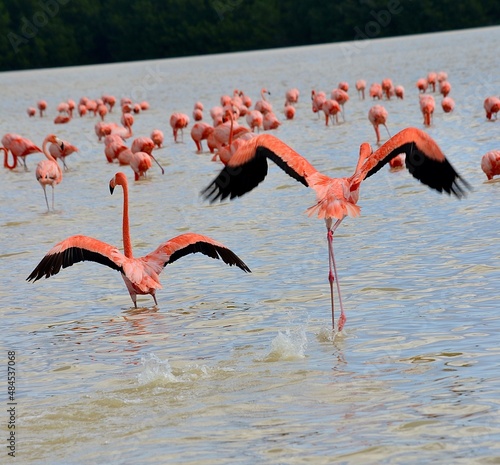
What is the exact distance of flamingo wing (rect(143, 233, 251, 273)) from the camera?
6789mm

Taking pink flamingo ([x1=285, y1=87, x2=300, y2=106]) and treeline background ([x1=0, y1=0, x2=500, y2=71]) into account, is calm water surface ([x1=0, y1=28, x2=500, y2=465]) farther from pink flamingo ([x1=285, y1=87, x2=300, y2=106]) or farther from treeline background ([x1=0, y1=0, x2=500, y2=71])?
treeline background ([x1=0, y1=0, x2=500, y2=71])

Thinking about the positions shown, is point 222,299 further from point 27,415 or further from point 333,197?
point 27,415

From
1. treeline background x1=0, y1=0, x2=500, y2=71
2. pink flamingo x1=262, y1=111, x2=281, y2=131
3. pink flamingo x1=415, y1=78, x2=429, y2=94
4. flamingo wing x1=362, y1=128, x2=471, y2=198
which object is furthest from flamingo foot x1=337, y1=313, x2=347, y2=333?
treeline background x1=0, y1=0, x2=500, y2=71

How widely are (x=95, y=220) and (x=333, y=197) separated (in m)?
5.14

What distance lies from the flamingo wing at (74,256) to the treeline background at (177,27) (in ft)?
195

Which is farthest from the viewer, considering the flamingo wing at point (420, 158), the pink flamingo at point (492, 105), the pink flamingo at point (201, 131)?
the pink flamingo at point (201, 131)

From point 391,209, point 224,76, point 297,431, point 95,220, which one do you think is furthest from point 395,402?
point 224,76

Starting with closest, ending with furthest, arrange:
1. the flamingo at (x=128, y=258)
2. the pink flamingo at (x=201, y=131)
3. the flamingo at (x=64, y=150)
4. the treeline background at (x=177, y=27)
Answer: the flamingo at (x=128, y=258)
the flamingo at (x=64, y=150)
the pink flamingo at (x=201, y=131)
the treeline background at (x=177, y=27)

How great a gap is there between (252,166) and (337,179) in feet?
1.72

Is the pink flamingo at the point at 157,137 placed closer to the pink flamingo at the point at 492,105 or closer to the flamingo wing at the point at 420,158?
the pink flamingo at the point at 492,105

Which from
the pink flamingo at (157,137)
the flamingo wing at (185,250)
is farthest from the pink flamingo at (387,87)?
the flamingo wing at (185,250)

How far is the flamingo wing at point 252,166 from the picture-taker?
6.13 meters

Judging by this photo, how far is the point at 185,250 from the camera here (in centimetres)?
682

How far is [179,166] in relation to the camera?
567 inches
